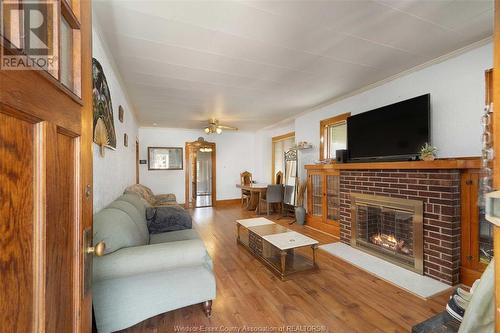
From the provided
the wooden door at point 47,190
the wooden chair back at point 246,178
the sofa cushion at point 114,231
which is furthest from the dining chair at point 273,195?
the wooden door at point 47,190

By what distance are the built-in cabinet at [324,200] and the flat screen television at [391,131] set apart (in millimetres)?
670

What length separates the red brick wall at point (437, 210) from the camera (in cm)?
212

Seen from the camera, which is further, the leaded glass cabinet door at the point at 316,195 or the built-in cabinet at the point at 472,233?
the leaded glass cabinet door at the point at 316,195

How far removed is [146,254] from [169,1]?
175 cm

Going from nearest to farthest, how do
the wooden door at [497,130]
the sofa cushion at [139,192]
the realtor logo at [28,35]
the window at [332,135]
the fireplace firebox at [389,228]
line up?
the realtor logo at [28,35] → the wooden door at [497,130] → the fireplace firebox at [389,228] → the sofa cushion at [139,192] → the window at [332,135]

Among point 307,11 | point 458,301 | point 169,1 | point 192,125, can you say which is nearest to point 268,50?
point 307,11

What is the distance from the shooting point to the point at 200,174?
22.0ft

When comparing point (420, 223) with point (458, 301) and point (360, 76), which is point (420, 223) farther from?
point (360, 76)

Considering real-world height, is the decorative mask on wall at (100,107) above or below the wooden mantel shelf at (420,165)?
above

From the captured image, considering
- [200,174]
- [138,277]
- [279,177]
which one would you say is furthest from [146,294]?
[200,174]

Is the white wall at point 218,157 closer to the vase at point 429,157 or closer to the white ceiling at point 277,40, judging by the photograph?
the white ceiling at point 277,40

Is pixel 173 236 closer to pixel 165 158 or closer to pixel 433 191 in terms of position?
pixel 433 191

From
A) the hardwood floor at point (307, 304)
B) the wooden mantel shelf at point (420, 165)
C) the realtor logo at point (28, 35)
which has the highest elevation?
the realtor logo at point (28, 35)

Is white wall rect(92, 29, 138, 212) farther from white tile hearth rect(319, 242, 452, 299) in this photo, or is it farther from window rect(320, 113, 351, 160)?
window rect(320, 113, 351, 160)
